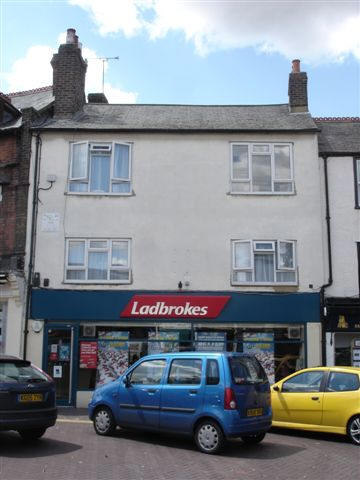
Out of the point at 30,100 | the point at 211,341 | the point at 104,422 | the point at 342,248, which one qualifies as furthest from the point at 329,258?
the point at 30,100

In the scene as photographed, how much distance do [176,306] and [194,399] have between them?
6251 mm

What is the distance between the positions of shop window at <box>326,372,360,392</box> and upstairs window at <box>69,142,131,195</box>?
27.1ft

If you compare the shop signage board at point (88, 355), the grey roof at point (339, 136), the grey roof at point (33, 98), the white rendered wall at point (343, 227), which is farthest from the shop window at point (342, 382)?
the grey roof at point (33, 98)

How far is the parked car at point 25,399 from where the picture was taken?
28.2ft

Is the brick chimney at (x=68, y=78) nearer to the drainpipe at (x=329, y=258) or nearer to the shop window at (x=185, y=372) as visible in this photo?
the drainpipe at (x=329, y=258)

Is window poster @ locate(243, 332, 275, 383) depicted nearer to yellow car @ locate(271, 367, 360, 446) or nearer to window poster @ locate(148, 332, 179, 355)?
window poster @ locate(148, 332, 179, 355)

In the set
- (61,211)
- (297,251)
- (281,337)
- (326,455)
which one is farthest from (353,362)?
(61,211)

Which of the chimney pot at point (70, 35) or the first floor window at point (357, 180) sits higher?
the chimney pot at point (70, 35)

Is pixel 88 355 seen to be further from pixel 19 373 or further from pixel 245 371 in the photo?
pixel 245 371

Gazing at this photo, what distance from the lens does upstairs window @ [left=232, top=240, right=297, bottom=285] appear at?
15.6m

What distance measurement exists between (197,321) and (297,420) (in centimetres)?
507

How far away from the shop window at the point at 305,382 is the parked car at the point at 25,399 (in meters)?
4.89

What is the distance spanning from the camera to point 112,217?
52.2ft

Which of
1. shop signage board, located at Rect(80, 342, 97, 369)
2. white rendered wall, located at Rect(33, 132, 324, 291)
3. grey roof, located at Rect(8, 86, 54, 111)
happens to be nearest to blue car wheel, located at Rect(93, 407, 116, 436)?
shop signage board, located at Rect(80, 342, 97, 369)
